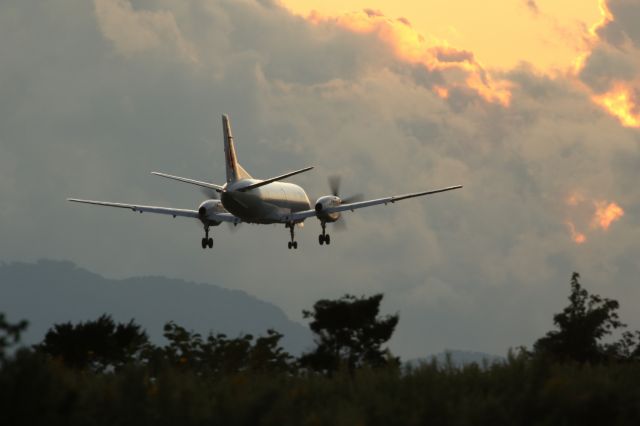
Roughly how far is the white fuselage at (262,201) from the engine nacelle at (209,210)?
1420 mm

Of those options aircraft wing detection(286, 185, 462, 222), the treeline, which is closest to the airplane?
aircraft wing detection(286, 185, 462, 222)

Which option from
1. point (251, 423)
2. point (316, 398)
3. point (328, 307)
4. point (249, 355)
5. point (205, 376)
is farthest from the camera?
point (328, 307)

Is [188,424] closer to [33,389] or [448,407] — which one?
[33,389]

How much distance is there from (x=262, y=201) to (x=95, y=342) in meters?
34.8

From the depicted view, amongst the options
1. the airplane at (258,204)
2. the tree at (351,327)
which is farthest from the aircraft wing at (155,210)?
the tree at (351,327)

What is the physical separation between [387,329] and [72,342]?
12.8m

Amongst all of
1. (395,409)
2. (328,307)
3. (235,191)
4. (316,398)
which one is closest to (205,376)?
(316,398)

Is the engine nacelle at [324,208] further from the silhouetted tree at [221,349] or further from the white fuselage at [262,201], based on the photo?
the silhouetted tree at [221,349]

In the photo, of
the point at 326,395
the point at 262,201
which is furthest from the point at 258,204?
the point at 326,395

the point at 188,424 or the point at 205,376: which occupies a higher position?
the point at 205,376

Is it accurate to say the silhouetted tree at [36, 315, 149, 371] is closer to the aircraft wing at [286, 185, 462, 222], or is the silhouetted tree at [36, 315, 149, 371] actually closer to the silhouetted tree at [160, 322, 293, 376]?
the silhouetted tree at [160, 322, 293, 376]

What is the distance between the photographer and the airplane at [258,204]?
2980 inches

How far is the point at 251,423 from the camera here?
17.6 meters

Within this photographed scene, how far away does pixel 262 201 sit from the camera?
77562 mm
